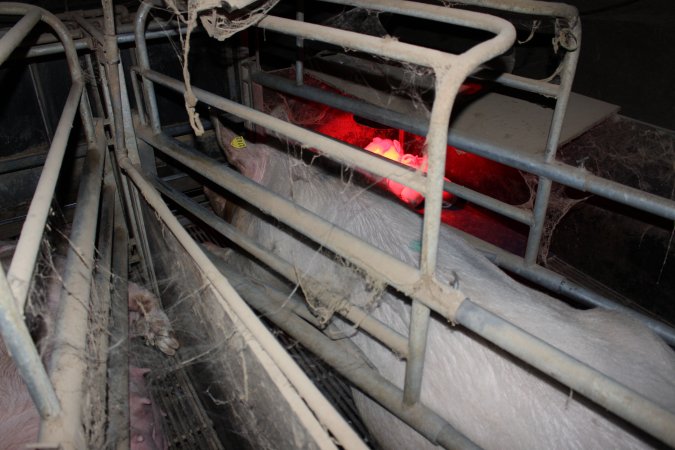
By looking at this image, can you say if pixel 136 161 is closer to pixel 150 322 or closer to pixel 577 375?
pixel 150 322

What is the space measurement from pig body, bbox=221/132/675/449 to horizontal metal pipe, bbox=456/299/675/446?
22cm

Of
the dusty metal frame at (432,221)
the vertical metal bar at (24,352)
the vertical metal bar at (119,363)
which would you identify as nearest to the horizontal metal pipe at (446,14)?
the dusty metal frame at (432,221)

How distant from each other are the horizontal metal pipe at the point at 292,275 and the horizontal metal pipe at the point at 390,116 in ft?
2.97

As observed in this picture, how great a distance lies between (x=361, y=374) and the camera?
155cm

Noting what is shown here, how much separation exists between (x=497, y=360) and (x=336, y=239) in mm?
635

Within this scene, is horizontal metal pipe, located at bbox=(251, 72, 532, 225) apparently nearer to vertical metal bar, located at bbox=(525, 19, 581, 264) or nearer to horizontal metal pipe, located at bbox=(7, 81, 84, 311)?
vertical metal bar, located at bbox=(525, 19, 581, 264)

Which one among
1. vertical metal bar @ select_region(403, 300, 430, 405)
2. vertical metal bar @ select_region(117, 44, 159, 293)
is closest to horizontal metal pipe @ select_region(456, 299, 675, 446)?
vertical metal bar @ select_region(403, 300, 430, 405)

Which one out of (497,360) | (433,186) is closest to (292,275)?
(497,360)

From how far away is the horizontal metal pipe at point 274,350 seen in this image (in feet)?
3.91

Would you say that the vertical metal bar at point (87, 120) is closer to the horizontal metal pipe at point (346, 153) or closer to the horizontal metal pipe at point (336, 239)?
the horizontal metal pipe at point (336, 239)

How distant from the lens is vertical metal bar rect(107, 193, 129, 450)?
4.80 feet

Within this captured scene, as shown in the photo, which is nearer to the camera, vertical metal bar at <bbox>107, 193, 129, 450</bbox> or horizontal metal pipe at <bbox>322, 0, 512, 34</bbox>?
horizontal metal pipe at <bbox>322, 0, 512, 34</bbox>

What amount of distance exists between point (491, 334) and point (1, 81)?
3157mm

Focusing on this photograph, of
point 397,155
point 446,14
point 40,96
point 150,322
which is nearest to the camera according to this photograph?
point 446,14
